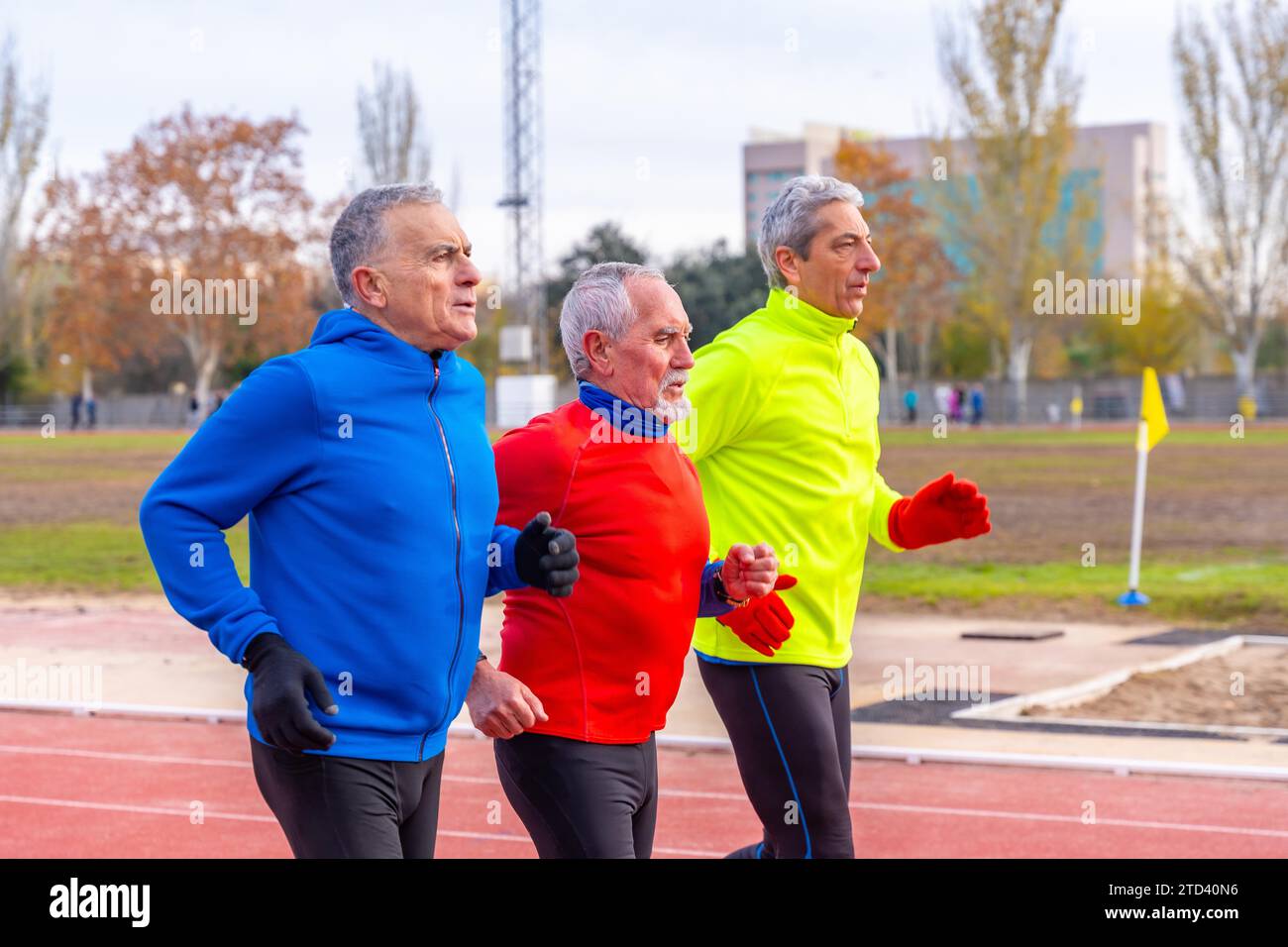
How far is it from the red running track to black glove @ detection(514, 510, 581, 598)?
2.73 m

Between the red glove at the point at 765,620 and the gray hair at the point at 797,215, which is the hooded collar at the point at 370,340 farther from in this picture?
the gray hair at the point at 797,215

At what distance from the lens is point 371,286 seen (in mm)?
3279

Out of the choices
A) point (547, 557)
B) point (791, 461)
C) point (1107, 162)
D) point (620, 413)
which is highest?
point (1107, 162)

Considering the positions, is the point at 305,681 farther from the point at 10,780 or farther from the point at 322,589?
the point at 10,780

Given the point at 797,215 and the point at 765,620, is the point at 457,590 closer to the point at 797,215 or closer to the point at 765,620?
the point at 765,620

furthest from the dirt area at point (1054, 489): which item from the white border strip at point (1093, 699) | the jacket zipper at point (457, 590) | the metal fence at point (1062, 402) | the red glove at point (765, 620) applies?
the metal fence at point (1062, 402)

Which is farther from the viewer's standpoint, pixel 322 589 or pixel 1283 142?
pixel 1283 142

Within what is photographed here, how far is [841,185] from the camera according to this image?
14.9 feet

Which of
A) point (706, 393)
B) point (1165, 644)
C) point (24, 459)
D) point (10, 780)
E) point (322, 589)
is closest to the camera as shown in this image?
point (322, 589)

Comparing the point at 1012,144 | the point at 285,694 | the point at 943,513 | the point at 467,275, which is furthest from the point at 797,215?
the point at 1012,144

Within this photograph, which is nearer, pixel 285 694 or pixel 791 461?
pixel 285 694

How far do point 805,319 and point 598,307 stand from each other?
2.93 ft

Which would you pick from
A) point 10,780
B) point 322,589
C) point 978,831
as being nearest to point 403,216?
point 322,589
